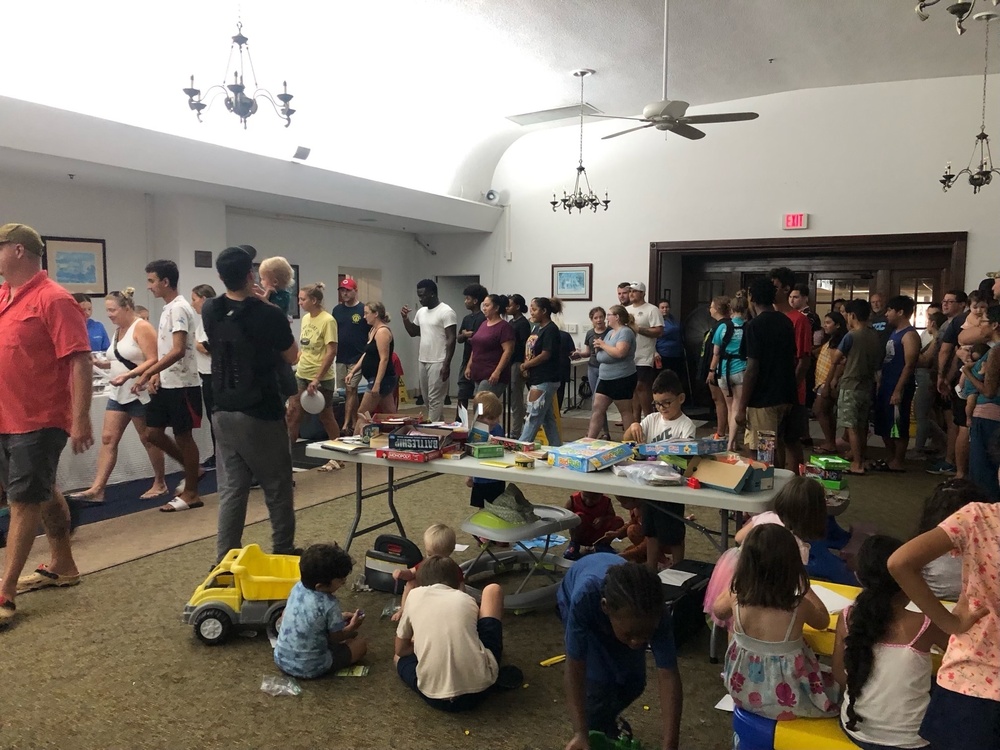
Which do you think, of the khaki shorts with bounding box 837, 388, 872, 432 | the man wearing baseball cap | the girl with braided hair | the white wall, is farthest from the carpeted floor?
the white wall

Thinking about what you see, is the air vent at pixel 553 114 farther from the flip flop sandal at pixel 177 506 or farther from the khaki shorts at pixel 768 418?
the flip flop sandal at pixel 177 506

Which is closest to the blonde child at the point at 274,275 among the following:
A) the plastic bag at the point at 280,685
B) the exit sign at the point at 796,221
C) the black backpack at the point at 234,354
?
the black backpack at the point at 234,354

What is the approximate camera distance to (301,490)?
17.3 feet

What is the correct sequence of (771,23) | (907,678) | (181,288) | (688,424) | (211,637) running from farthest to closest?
(181,288)
(771,23)
(688,424)
(211,637)
(907,678)

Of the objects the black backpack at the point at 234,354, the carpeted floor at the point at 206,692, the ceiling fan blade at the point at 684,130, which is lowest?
the carpeted floor at the point at 206,692

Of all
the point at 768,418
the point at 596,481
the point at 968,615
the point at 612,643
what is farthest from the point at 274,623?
the point at 768,418

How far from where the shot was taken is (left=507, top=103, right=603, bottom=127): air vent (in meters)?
8.18

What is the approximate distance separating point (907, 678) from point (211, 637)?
2.44 m

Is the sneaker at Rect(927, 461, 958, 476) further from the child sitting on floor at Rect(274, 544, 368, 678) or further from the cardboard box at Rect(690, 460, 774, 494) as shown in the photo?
the child sitting on floor at Rect(274, 544, 368, 678)

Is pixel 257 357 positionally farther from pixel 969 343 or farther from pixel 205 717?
pixel 969 343

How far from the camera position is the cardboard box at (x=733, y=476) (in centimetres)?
266

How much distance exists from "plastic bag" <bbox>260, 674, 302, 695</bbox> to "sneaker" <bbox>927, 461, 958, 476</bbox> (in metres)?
5.39

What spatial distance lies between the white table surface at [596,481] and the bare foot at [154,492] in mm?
2273

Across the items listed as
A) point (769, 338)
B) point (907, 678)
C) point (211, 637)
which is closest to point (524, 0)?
point (769, 338)
